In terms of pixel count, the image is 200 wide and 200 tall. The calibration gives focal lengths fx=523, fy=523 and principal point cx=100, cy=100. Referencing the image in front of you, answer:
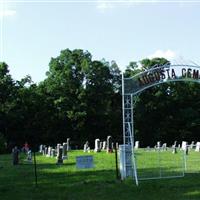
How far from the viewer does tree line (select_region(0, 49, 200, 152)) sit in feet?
226

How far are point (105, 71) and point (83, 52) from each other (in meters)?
4.51

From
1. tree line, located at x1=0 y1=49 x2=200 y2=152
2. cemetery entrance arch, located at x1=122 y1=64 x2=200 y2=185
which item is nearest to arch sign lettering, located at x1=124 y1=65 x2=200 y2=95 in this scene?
cemetery entrance arch, located at x1=122 y1=64 x2=200 y2=185

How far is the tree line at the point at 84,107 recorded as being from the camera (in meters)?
68.9

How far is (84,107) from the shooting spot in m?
70.4

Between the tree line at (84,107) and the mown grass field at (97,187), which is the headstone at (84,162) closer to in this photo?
the mown grass field at (97,187)

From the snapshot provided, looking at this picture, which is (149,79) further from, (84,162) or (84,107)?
(84,107)

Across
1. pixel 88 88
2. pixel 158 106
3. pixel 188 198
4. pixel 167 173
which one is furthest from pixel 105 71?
pixel 188 198

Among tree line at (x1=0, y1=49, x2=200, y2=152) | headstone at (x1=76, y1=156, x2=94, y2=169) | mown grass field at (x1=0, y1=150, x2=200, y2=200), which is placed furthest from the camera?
tree line at (x1=0, y1=49, x2=200, y2=152)

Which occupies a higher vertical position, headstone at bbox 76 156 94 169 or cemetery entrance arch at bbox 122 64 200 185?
cemetery entrance arch at bbox 122 64 200 185

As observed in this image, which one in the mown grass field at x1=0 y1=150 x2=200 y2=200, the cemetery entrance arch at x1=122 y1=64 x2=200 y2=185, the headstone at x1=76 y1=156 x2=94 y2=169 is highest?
the cemetery entrance arch at x1=122 y1=64 x2=200 y2=185

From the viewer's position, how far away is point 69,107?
233ft

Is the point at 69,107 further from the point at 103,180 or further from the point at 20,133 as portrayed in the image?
the point at 103,180

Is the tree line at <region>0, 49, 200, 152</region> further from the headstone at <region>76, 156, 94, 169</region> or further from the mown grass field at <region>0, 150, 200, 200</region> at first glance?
the headstone at <region>76, 156, 94, 169</region>

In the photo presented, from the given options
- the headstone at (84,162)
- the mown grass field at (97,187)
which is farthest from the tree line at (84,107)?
the headstone at (84,162)
